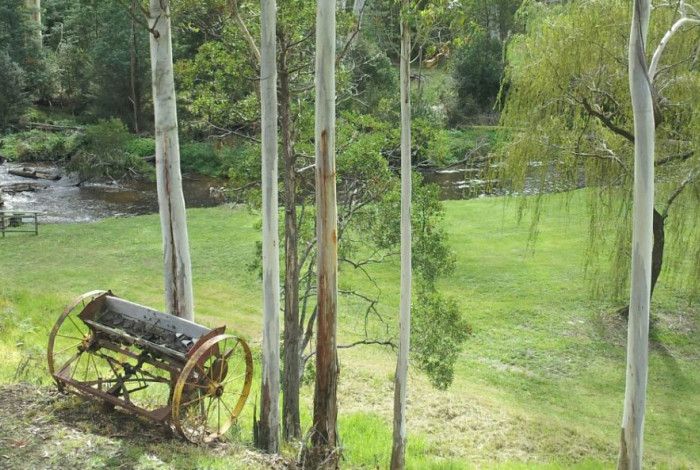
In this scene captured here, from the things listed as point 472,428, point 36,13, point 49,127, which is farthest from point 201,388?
point 36,13

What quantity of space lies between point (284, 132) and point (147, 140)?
3438 cm

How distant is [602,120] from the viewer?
701 inches

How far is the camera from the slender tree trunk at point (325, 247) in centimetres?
984

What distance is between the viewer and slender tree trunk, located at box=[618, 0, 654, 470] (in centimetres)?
966

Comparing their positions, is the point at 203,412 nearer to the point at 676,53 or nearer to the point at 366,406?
the point at 366,406

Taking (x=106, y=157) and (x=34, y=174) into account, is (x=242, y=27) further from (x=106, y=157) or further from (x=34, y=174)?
(x=34, y=174)

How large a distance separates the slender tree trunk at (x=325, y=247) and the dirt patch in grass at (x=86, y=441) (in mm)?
1080

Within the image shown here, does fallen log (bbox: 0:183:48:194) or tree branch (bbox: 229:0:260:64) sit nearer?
tree branch (bbox: 229:0:260:64)

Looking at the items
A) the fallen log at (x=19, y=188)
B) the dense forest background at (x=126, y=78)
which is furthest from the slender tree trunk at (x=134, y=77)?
the fallen log at (x=19, y=188)

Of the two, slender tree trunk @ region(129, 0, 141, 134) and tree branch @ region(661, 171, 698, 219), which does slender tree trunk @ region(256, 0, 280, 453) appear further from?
slender tree trunk @ region(129, 0, 141, 134)

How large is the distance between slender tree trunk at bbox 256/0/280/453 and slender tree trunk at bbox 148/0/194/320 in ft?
4.51

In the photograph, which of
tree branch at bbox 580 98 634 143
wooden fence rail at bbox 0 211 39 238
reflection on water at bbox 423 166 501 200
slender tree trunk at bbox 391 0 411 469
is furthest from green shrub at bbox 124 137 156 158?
slender tree trunk at bbox 391 0 411 469

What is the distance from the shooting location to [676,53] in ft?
54.7

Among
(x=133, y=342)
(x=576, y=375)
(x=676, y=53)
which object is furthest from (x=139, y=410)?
(x=676, y=53)
